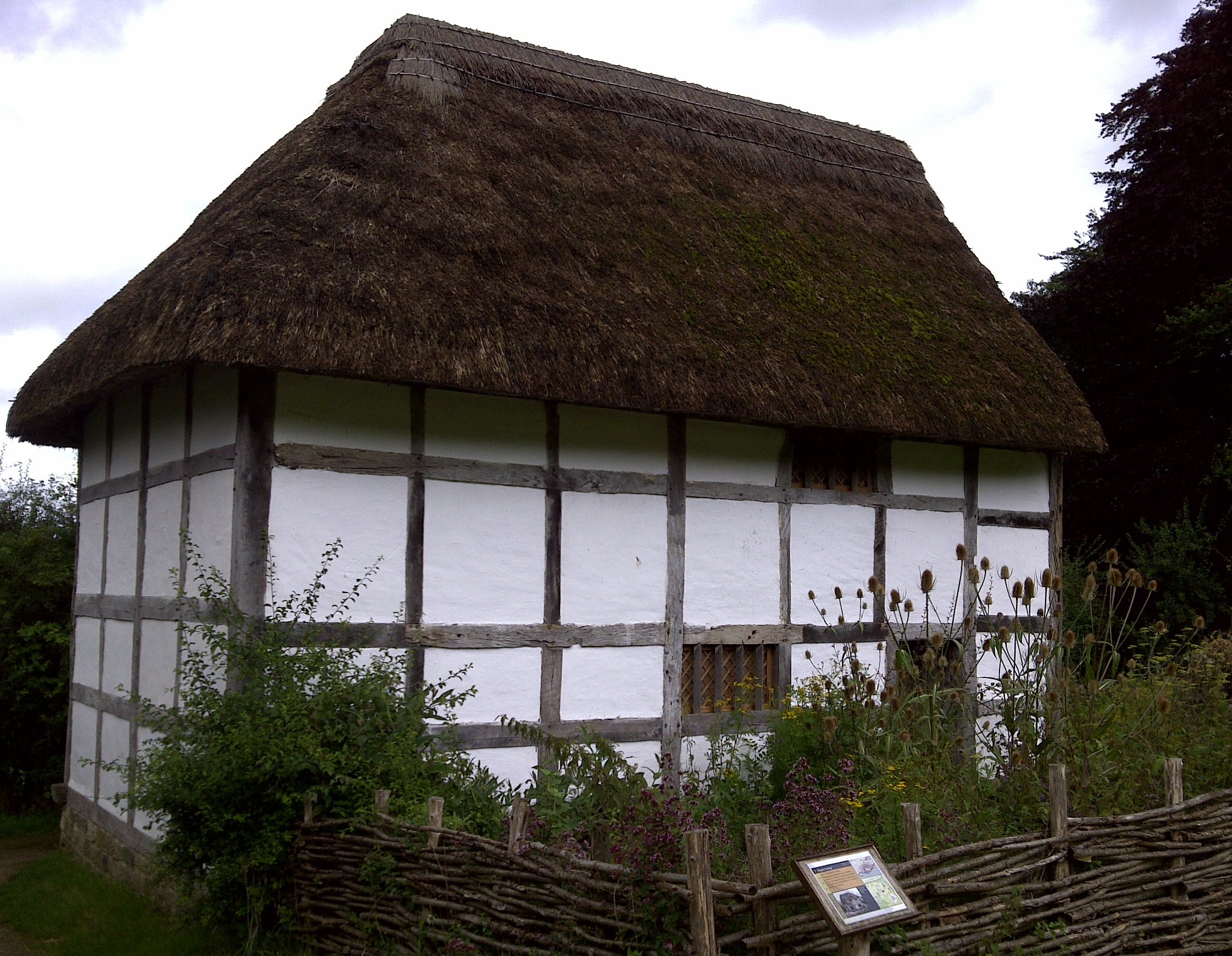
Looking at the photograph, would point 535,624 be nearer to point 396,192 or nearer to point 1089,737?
point 396,192

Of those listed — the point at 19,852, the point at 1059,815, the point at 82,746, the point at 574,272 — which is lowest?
the point at 19,852

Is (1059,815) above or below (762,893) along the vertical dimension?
above

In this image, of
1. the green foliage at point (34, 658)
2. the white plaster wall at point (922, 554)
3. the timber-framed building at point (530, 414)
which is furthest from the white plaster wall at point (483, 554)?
the green foliage at point (34, 658)

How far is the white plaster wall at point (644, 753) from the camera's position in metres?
7.14

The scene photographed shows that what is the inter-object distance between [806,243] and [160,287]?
506 cm

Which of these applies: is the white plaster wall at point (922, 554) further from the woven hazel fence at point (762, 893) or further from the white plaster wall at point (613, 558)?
the woven hazel fence at point (762, 893)

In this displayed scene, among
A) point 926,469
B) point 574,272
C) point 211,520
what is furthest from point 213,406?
point 926,469

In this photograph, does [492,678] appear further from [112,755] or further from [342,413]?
[112,755]

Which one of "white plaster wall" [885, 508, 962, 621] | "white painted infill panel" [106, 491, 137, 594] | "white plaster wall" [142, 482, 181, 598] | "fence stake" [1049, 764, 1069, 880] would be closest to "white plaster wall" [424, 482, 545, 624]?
"white plaster wall" [142, 482, 181, 598]

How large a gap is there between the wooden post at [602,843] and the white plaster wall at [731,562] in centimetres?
313

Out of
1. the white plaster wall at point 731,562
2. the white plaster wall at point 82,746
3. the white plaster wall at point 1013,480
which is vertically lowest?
the white plaster wall at point 82,746

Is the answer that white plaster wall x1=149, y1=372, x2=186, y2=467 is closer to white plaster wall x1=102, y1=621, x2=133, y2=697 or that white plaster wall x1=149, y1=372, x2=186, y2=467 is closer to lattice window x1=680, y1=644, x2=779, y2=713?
white plaster wall x1=102, y1=621, x2=133, y2=697

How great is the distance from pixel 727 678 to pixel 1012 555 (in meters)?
2.91

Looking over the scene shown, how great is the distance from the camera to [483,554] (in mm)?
6750
